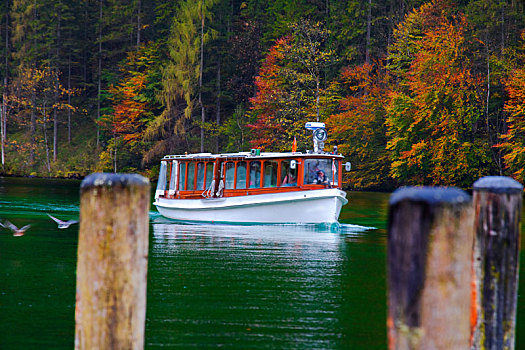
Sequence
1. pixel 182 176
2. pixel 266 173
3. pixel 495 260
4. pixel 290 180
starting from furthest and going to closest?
1. pixel 182 176
2. pixel 266 173
3. pixel 290 180
4. pixel 495 260

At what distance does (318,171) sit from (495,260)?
19133 millimetres

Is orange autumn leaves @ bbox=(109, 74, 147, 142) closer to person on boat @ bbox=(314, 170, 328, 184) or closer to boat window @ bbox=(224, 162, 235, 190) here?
boat window @ bbox=(224, 162, 235, 190)

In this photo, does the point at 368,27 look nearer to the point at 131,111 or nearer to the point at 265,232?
the point at 131,111

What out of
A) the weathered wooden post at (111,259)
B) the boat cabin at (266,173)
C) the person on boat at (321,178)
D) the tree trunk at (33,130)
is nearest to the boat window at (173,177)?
the boat cabin at (266,173)

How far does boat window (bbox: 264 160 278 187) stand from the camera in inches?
947

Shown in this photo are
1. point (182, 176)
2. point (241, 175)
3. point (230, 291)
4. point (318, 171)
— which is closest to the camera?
point (230, 291)

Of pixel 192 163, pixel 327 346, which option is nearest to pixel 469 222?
pixel 327 346

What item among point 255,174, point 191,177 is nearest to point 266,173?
point 255,174

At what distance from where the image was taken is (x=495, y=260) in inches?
197

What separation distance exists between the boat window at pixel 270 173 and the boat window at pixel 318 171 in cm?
106

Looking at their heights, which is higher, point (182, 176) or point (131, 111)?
point (131, 111)

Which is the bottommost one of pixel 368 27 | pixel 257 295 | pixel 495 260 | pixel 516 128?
pixel 257 295

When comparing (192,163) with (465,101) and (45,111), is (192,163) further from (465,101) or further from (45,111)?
(45,111)

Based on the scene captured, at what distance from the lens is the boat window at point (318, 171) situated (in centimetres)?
2392
